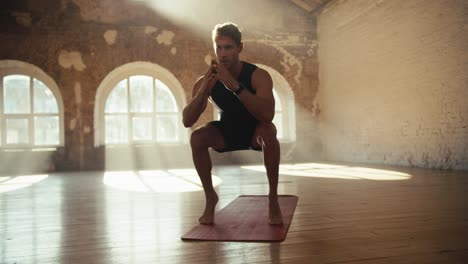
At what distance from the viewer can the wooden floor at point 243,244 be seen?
1520mm

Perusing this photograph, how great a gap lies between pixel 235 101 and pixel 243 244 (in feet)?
3.12

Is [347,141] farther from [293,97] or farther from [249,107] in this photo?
[249,107]

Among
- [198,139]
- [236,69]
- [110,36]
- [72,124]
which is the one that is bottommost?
[198,139]

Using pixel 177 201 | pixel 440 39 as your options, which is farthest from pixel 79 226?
pixel 440 39

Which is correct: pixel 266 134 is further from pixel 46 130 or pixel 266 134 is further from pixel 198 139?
pixel 46 130

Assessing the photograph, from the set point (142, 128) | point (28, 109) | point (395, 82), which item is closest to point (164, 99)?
point (142, 128)

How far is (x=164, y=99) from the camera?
28.5 feet

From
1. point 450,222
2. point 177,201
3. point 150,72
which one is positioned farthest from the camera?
point 150,72

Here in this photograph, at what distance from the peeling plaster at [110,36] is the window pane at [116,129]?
5.42 feet

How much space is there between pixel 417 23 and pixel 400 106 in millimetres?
1374

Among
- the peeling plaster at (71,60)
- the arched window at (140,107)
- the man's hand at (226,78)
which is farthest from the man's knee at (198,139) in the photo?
the peeling plaster at (71,60)

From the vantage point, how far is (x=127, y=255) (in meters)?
1.58

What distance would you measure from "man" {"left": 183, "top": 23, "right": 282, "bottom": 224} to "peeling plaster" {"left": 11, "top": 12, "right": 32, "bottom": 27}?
6.89 metres

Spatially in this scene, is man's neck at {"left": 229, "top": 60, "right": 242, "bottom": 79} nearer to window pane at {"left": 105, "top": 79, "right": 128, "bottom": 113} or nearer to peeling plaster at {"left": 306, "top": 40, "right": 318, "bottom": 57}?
window pane at {"left": 105, "top": 79, "right": 128, "bottom": 113}
